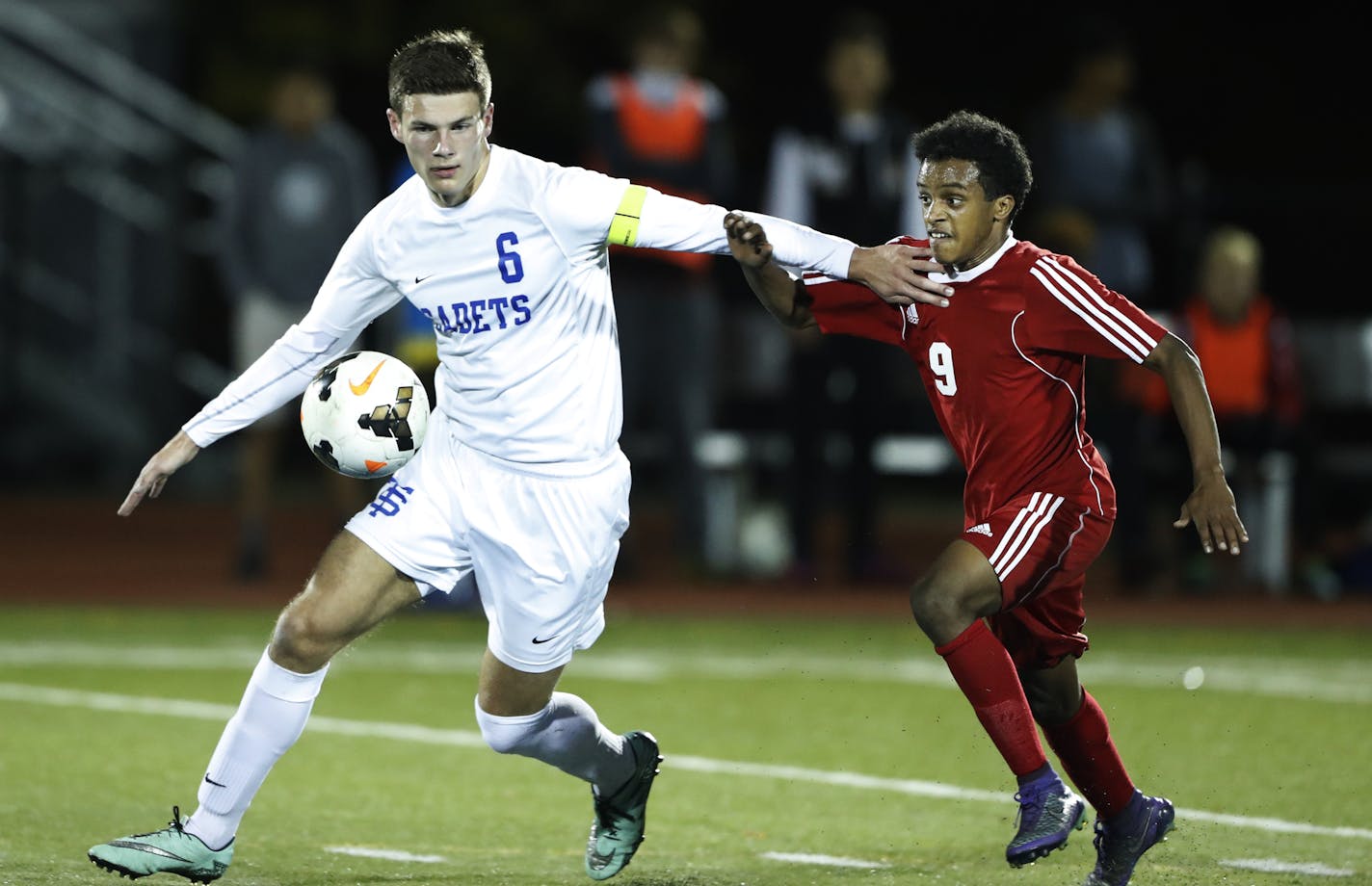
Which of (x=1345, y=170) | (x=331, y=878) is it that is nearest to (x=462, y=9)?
(x=1345, y=170)

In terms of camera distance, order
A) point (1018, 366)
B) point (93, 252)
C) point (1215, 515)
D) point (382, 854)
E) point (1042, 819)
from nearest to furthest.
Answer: point (1215, 515), point (1042, 819), point (1018, 366), point (382, 854), point (93, 252)

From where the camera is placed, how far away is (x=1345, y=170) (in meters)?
21.8

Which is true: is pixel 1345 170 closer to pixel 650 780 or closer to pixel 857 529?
pixel 857 529

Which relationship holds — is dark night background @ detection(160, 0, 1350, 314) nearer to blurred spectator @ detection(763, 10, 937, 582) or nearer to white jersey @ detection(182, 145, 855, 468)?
blurred spectator @ detection(763, 10, 937, 582)

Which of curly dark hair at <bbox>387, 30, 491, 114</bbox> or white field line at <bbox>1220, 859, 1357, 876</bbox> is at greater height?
curly dark hair at <bbox>387, 30, 491, 114</bbox>

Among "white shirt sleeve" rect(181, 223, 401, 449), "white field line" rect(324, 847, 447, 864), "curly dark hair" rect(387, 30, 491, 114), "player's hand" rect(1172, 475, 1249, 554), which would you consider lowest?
"white field line" rect(324, 847, 447, 864)

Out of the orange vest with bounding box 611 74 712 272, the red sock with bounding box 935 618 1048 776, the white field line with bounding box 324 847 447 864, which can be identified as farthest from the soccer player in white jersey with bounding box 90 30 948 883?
the orange vest with bounding box 611 74 712 272

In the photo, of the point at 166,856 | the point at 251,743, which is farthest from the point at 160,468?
the point at 166,856

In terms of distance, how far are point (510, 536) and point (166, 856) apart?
120 cm

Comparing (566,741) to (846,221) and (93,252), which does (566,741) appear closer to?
(846,221)

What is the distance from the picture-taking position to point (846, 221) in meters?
12.1

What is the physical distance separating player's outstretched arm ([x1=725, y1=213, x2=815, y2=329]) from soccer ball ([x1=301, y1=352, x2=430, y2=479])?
964 mm

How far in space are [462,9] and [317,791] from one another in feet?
52.8

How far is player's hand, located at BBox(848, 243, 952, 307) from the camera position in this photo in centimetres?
591
